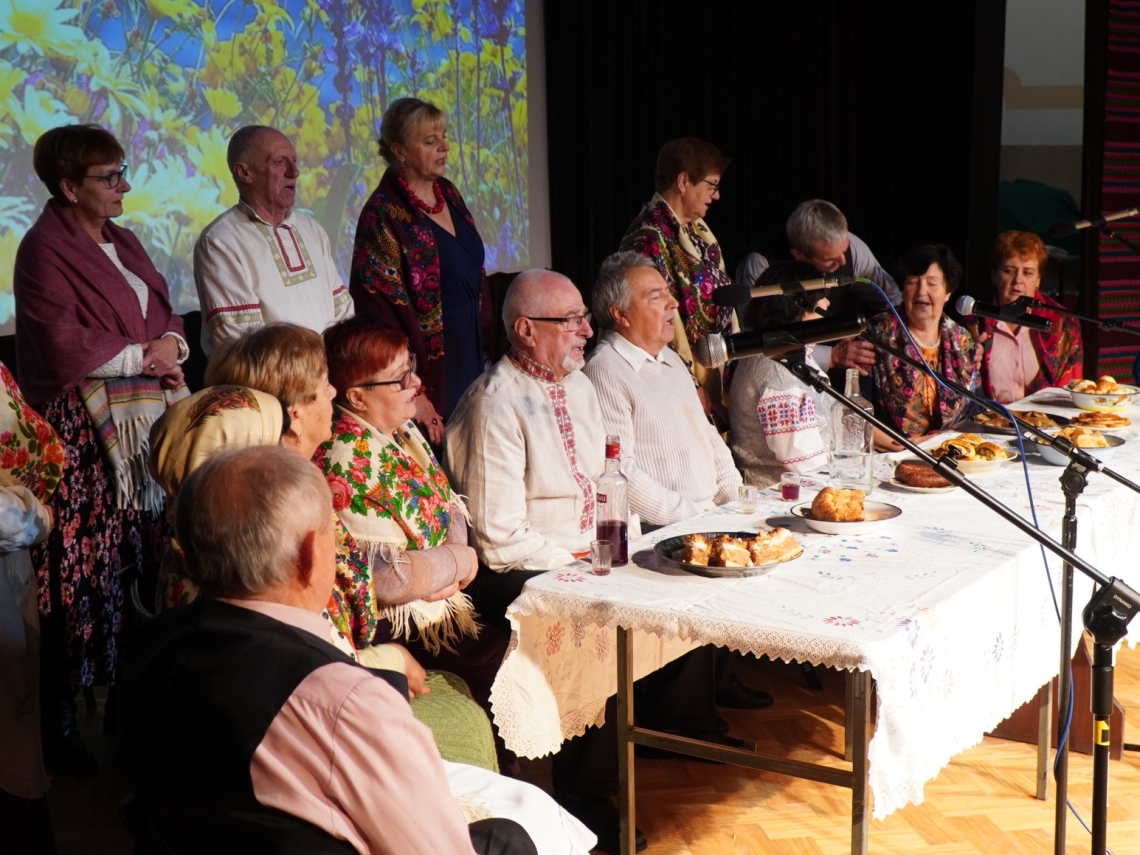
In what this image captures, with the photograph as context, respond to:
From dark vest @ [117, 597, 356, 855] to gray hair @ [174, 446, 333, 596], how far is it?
5cm

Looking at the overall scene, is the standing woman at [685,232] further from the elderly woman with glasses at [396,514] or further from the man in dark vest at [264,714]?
the man in dark vest at [264,714]

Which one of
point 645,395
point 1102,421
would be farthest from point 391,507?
point 1102,421

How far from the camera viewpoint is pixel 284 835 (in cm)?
130

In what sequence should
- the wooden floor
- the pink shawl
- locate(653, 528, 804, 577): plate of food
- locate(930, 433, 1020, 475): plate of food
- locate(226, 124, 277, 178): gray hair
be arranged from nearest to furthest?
locate(653, 528, 804, 577): plate of food
the wooden floor
locate(930, 433, 1020, 475): plate of food
the pink shawl
locate(226, 124, 277, 178): gray hair

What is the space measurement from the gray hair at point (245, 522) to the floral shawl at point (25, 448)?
926 millimetres

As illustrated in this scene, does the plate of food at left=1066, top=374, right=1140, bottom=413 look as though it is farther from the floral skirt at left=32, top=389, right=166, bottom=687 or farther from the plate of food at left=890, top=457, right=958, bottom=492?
the floral skirt at left=32, top=389, right=166, bottom=687

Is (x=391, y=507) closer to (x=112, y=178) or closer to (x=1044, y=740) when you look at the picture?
(x=112, y=178)

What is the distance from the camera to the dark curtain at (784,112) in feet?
18.3

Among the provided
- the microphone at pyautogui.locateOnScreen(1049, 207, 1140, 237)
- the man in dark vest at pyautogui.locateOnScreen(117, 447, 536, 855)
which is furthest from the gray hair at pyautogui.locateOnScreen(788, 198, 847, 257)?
the man in dark vest at pyautogui.locateOnScreen(117, 447, 536, 855)

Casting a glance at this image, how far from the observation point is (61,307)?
300cm

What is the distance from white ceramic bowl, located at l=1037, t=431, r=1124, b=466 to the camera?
9.73 ft

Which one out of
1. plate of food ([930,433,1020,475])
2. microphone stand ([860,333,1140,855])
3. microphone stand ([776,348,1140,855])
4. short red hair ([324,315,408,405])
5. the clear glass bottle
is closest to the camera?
microphone stand ([776,348,1140,855])

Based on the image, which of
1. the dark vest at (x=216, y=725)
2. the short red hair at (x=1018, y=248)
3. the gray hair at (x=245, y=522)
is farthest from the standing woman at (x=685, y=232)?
the dark vest at (x=216, y=725)

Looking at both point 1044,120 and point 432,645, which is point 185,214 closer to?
point 432,645
